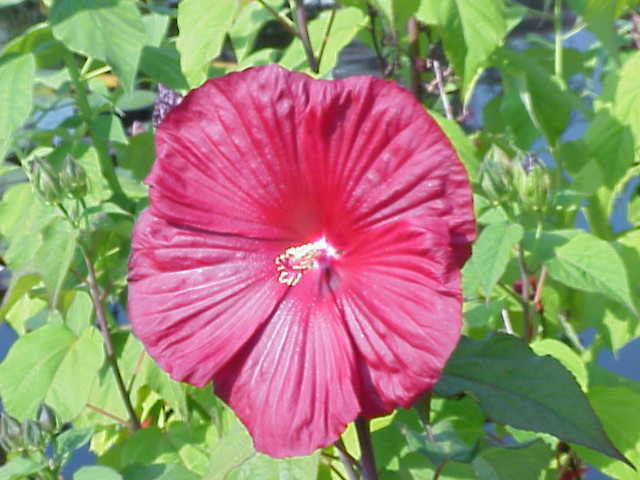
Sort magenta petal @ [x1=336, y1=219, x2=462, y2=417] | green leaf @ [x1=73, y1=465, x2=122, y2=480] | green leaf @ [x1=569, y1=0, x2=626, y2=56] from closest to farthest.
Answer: magenta petal @ [x1=336, y1=219, x2=462, y2=417] < green leaf @ [x1=73, y1=465, x2=122, y2=480] < green leaf @ [x1=569, y1=0, x2=626, y2=56]

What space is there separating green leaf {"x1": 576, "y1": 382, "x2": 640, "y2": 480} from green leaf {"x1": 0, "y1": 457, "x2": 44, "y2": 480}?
47 centimetres

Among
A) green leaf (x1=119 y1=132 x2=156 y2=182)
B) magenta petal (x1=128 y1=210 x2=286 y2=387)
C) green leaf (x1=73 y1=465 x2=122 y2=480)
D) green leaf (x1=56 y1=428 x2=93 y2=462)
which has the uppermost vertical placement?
magenta petal (x1=128 y1=210 x2=286 y2=387)

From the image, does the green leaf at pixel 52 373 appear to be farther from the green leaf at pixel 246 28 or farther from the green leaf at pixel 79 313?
the green leaf at pixel 246 28

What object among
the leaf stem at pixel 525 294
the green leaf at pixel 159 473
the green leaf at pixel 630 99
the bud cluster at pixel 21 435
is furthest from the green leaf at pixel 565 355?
the bud cluster at pixel 21 435

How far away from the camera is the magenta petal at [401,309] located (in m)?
0.55

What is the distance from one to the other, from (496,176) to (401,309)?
359 millimetres

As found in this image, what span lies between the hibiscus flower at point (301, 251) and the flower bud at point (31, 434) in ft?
0.79

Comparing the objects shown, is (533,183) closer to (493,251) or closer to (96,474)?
(493,251)

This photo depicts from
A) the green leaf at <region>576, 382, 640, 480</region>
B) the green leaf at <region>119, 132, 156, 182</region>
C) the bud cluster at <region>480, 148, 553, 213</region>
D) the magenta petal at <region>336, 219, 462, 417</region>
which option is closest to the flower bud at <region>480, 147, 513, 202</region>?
the bud cluster at <region>480, 148, 553, 213</region>

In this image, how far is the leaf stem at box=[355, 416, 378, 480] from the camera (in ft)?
2.04

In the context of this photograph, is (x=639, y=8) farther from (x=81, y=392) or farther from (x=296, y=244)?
(x=296, y=244)

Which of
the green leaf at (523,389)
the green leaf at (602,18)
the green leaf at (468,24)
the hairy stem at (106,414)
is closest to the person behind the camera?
the green leaf at (523,389)

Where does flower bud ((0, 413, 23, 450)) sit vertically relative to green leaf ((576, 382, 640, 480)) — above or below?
above

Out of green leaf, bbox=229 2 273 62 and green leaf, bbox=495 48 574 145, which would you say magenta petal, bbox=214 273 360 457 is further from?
green leaf, bbox=229 2 273 62
